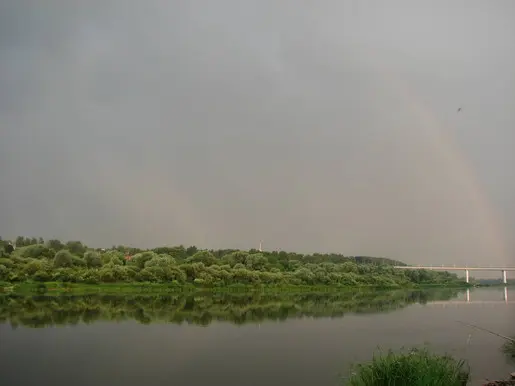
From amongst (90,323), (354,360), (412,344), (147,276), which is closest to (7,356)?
(90,323)

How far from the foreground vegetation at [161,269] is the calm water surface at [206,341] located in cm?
677

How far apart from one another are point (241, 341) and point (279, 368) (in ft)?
18.2

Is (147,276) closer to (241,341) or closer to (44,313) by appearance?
(44,313)

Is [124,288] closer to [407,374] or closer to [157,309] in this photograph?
[157,309]

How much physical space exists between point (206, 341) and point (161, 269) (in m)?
27.1

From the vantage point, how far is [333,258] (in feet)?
321

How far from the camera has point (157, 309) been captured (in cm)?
3312

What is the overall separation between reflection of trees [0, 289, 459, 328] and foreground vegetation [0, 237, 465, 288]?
4812 millimetres

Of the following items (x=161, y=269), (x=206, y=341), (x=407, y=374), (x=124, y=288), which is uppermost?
(x=161, y=269)

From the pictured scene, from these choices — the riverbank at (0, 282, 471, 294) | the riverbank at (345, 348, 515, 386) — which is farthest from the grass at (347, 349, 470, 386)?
the riverbank at (0, 282, 471, 294)

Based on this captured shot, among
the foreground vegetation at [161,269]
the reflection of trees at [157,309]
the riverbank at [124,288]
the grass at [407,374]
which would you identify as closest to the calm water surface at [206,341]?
the reflection of trees at [157,309]

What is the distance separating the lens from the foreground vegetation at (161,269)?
43.4 metres

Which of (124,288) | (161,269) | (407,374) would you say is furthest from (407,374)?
(161,269)

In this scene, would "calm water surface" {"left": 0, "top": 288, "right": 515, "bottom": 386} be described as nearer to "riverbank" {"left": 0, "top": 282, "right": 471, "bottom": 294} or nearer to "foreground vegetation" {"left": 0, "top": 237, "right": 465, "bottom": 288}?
"riverbank" {"left": 0, "top": 282, "right": 471, "bottom": 294}
